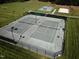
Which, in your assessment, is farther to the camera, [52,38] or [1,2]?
[1,2]

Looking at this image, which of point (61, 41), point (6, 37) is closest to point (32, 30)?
point (6, 37)

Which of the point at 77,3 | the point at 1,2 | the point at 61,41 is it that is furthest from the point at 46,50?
the point at 1,2

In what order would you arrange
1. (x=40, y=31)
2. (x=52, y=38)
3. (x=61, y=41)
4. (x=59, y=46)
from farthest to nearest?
1. (x=40, y=31)
2. (x=52, y=38)
3. (x=61, y=41)
4. (x=59, y=46)

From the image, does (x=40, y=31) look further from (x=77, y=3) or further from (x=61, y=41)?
(x=77, y=3)

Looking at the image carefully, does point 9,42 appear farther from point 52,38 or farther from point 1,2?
point 1,2

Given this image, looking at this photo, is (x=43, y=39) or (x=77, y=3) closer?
(x=43, y=39)

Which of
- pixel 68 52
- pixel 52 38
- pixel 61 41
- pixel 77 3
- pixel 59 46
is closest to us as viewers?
pixel 68 52

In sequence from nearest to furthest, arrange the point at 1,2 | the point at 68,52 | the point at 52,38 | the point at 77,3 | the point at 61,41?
the point at 68,52
the point at 61,41
the point at 52,38
the point at 77,3
the point at 1,2

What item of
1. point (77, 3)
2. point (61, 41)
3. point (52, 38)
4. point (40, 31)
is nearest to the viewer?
point (61, 41)

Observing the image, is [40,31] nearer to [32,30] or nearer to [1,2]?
[32,30]
